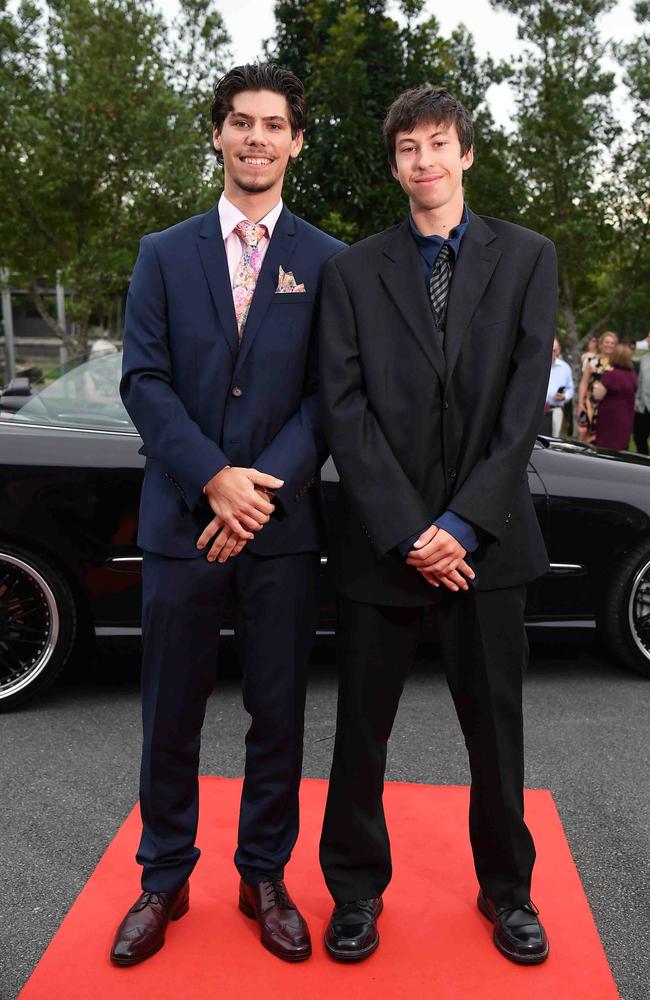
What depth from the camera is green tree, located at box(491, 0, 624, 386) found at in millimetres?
17438

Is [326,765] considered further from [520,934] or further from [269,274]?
[269,274]

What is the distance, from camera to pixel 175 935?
7.77ft

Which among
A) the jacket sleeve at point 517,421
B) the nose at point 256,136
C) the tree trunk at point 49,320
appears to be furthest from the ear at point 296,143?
the tree trunk at point 49,320

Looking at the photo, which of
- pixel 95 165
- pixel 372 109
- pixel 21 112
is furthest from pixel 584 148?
pixel 21 112

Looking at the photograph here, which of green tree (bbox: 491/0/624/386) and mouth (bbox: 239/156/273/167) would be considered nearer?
mouth (bbox: 239/156/273/167)

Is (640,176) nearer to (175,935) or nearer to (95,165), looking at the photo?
(95,165)

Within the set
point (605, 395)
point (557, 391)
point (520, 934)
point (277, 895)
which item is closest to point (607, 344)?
point (605, 395)

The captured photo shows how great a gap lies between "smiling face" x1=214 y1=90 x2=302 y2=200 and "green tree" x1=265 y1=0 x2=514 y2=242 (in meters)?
8.75

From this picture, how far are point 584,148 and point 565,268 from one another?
7.28 feet

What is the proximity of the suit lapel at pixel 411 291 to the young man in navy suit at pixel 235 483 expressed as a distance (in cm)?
20

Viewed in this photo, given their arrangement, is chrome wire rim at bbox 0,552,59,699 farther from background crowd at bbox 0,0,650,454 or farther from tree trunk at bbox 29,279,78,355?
tree trunk at bbox 29,279,78,355

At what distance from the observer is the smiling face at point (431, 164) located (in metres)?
2.21

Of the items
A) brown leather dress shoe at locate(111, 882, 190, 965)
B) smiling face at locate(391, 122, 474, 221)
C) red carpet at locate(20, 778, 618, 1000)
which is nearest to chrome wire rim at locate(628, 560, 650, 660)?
red carpet at locate(20, 778, 618, 1000)

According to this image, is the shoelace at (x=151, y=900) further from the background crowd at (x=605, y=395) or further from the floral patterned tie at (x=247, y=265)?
the background crowd at (x=605, y=395)
